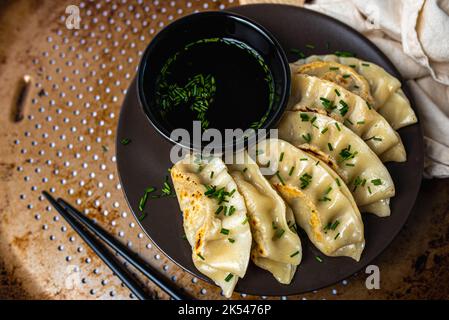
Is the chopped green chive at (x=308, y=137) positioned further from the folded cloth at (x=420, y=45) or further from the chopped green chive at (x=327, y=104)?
the folded cloth at (x=420, y=45)

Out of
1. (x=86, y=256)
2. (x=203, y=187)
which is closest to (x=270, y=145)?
(x=203, y=187)

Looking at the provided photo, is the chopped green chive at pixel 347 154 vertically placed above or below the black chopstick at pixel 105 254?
above

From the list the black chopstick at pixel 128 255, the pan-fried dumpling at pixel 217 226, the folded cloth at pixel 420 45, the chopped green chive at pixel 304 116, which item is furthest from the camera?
the black chopstick at pixel 128 255

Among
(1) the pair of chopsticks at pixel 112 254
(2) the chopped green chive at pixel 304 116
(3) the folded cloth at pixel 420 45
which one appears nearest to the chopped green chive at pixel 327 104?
(2) the chopped green chive at pixel 304 116

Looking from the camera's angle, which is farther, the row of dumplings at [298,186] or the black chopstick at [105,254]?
the black chopstick at [105,254]

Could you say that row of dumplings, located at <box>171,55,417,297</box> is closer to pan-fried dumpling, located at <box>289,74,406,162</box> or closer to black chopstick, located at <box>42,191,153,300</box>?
pan-fried dumpling, located at <box>289,74,406,162</box>

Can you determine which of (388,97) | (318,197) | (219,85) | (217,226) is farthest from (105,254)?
(388,97)

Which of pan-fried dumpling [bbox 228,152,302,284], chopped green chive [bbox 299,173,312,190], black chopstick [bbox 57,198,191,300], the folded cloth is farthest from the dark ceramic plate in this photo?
black chopstick [bbox 57,198,191,300]
